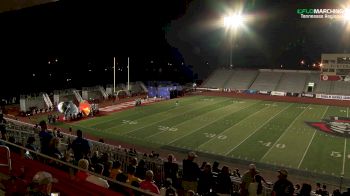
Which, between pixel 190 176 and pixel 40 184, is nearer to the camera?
pixel 40 184

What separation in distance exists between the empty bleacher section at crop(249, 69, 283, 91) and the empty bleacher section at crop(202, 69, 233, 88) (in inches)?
165

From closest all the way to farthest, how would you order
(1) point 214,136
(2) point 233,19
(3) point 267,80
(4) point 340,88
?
(1) point 214,136, (4) point 340,88, (3) point 267,80, (2) point 233,19

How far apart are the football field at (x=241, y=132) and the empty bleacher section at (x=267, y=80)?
463 inches

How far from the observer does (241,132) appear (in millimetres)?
21812

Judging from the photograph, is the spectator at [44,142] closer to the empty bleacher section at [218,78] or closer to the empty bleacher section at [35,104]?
the empty bleacher section at [35,104]

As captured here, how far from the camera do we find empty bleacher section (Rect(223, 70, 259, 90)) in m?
46.5

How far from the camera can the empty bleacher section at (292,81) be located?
142ft

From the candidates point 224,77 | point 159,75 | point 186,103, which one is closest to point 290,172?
point 186,103

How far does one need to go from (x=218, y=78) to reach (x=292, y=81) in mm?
9869

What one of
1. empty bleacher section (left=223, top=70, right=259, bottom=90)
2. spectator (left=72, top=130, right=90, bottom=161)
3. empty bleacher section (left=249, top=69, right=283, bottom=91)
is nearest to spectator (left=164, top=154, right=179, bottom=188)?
spectator (left=72, top=130, right=90, bottom=161)

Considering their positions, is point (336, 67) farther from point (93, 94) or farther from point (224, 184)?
point (224, 184)

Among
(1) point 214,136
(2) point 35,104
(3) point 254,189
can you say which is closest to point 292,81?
(1) point 214,136

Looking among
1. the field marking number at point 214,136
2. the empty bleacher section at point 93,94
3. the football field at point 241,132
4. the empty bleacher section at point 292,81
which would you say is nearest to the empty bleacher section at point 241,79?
the empty bleacher section at point 292,81

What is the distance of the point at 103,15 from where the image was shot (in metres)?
51.7
